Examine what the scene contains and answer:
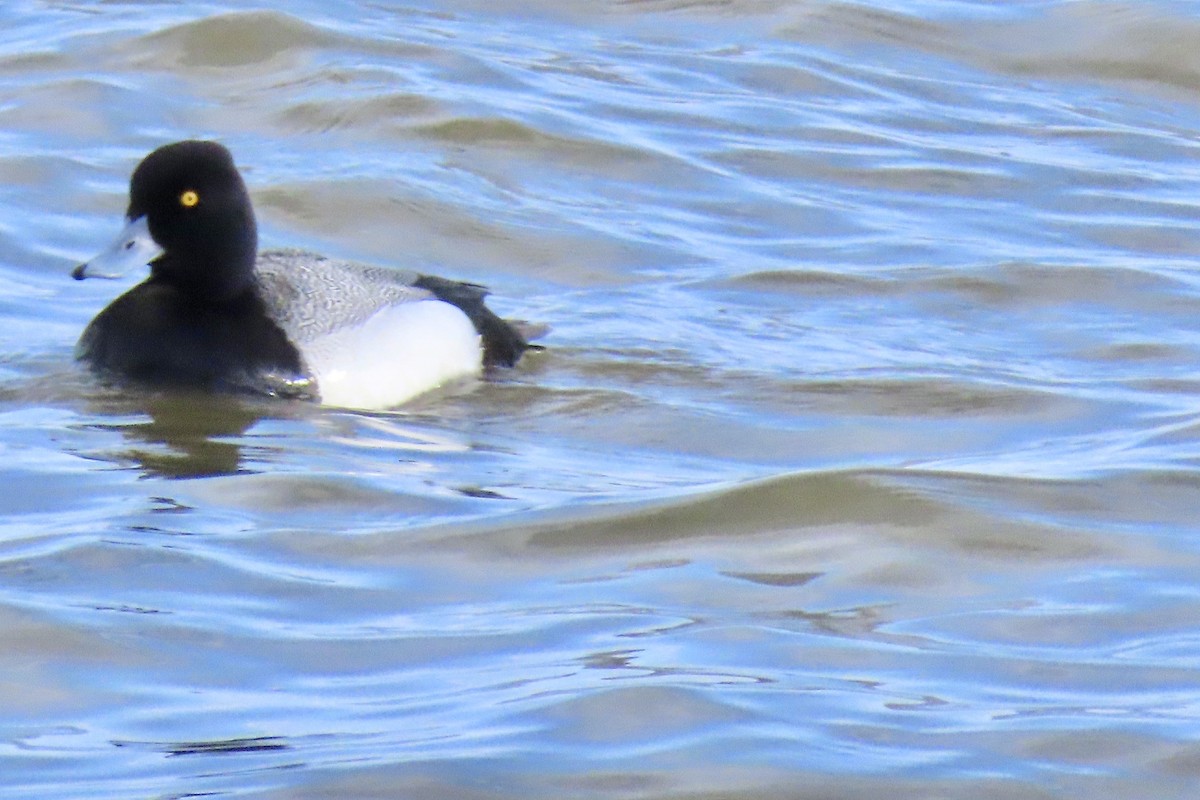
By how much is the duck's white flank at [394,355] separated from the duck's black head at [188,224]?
1.52ft

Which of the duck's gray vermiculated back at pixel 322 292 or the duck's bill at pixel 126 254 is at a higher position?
the duck's bill at pixel 126 254

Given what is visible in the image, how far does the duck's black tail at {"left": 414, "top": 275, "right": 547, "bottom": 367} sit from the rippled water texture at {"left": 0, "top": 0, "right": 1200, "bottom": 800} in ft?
0.40

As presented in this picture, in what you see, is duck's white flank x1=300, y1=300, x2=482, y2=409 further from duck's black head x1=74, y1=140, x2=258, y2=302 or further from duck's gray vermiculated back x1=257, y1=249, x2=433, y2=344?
duck's black head x1=74, y1=140, x2=258, y2=302

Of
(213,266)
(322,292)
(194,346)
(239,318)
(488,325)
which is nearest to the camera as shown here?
(194,346)

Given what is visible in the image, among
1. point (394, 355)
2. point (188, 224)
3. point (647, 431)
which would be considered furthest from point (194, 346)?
point (647, 431)

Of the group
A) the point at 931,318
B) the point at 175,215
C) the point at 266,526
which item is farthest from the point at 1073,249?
the point at 266,526

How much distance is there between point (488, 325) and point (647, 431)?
1182mm

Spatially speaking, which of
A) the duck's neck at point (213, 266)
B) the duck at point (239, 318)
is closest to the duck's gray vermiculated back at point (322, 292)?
the duck at point (239, 318)

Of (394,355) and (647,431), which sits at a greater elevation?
(394,355)

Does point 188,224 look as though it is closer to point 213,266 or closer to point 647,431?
point 213,266

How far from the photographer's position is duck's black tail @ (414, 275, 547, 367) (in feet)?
28.2

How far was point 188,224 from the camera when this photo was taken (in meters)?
8.27

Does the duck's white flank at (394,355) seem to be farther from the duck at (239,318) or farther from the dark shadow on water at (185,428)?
the dark shadow on water at (185,428)

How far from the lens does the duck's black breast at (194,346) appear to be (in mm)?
7953
